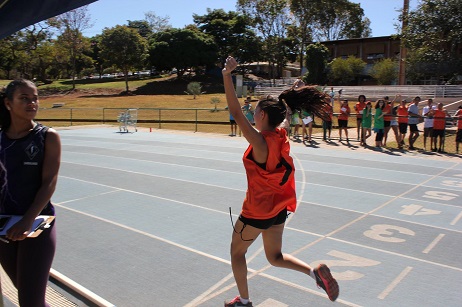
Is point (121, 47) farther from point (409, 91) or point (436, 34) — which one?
point (436, 34)

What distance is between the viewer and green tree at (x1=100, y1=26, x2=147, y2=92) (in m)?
51.3

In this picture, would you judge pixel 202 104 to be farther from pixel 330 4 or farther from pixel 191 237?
pixel 330 4

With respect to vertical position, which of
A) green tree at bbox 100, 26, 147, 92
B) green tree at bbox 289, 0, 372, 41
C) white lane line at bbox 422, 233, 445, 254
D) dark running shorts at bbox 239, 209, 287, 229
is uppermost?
green tree at bbox 289, 0, 372, 41

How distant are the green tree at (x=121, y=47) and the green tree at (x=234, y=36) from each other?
13242 millimetres

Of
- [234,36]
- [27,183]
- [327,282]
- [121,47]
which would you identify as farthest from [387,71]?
[27,183]

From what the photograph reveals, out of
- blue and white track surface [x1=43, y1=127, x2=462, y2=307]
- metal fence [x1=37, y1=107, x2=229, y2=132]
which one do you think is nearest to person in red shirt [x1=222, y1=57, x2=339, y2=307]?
blue and white track surface [x1=43, y1=127, x2=462, y2=307]

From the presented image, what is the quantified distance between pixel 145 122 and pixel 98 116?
6.31 m

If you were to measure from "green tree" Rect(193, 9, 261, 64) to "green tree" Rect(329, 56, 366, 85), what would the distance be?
1366 centimetres

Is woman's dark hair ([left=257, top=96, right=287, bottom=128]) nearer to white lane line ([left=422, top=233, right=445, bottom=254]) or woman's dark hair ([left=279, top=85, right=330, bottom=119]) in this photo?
woman's dark hair ([left=279, top=85, right=330, bottom=119])

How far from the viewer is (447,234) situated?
224 inches

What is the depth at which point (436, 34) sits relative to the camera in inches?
1256

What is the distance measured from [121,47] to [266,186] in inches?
2055

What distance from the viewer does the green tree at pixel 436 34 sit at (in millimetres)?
31297

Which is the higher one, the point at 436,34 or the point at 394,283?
the point at 436,34
